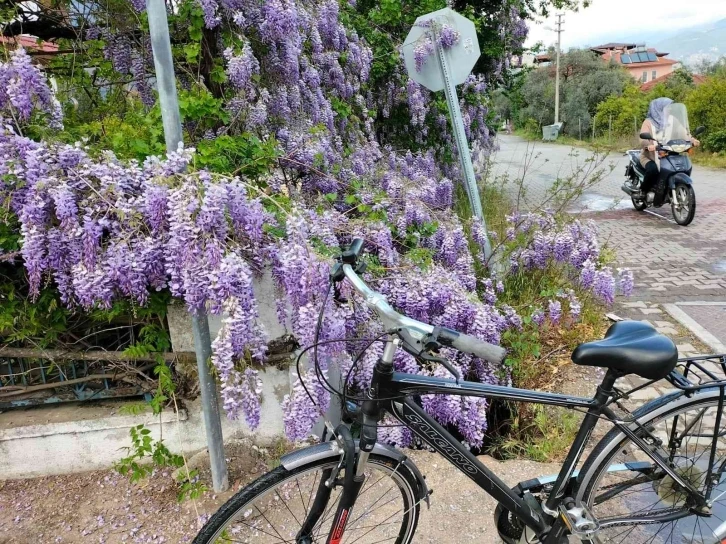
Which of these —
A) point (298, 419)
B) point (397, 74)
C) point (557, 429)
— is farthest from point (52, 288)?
point (397, 74)

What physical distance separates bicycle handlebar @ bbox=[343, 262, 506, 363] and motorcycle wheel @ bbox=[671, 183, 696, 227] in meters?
8.57

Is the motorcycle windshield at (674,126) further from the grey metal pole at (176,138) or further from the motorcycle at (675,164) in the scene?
the grey metal pole at (176,138)

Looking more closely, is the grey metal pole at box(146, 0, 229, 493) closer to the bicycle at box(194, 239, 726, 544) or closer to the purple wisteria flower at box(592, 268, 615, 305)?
the bicycle at box(194, 239, 726, 544)

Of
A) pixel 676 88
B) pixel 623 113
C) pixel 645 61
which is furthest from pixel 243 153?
pixel 645 61

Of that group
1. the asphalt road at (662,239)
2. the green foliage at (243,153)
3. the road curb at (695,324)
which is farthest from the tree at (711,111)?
the green foliage at (243,153)

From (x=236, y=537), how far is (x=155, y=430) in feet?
3.12

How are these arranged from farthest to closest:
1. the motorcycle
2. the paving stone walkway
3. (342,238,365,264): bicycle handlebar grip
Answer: the motorcycle, the paving stone walkway, (342,238,365,264): bicycle handlebar grip

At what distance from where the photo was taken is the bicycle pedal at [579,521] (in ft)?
6.86

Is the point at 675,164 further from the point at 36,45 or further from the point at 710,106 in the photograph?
the point at 710,106

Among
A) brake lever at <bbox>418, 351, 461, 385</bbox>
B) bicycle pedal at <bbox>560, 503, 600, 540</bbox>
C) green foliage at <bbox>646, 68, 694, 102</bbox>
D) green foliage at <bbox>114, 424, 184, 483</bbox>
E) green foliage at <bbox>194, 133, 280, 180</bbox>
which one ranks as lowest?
green foliage at <bbox>114, 424, 184, 483</bbox>

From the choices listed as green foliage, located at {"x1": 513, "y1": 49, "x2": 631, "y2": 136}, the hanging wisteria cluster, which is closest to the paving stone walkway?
the hanging wisteria cluster

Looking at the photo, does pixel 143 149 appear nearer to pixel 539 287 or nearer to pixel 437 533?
pixel 437 533

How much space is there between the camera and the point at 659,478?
2258mm

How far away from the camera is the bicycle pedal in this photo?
6.86 feet
